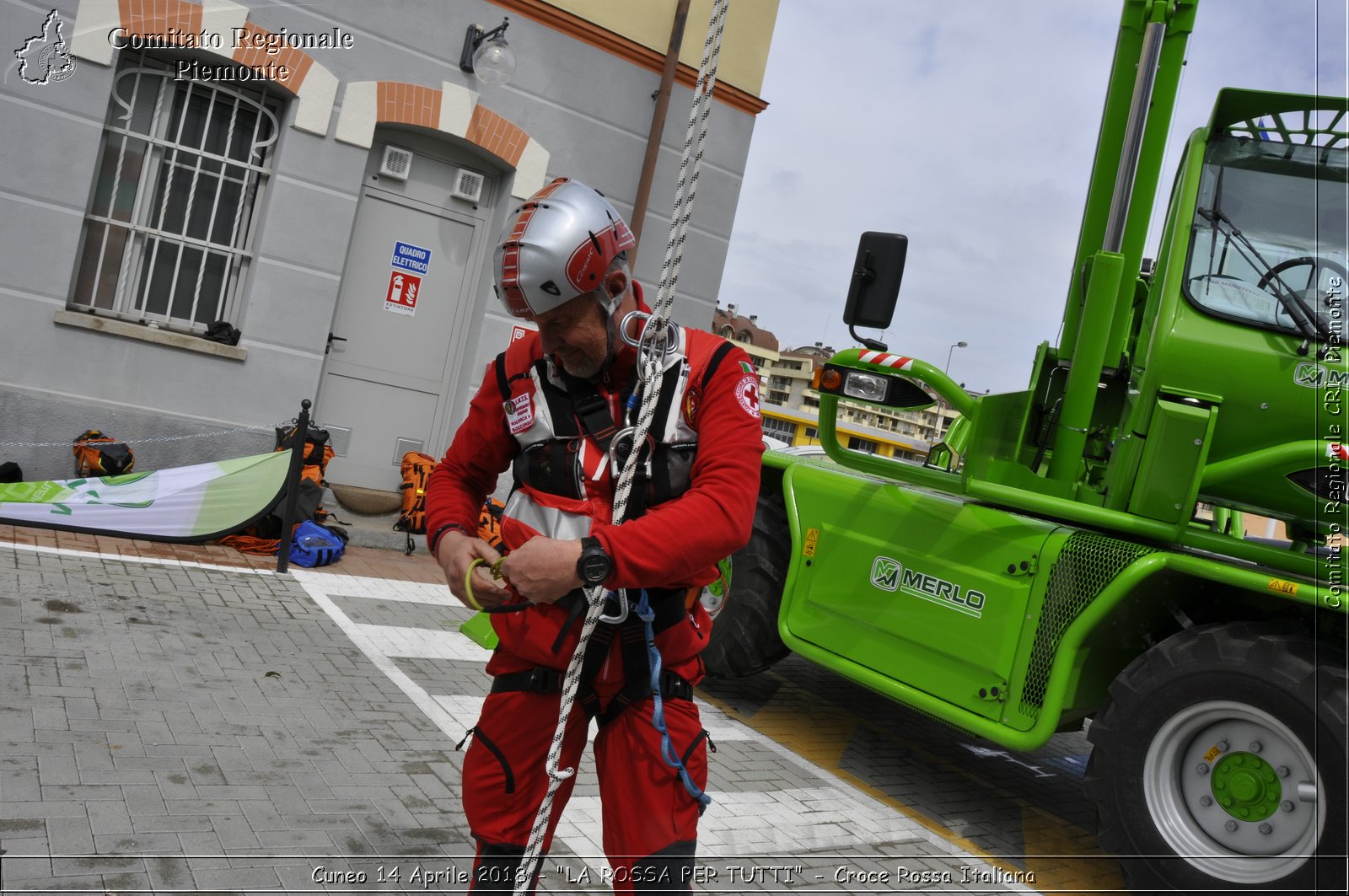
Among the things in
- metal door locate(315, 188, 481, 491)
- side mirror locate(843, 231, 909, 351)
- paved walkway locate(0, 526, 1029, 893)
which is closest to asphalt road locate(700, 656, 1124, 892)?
paved walkway locate(0, 526, 1029, 893)

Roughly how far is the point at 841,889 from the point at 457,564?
240 cm

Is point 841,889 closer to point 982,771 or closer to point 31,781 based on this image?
point 982,771

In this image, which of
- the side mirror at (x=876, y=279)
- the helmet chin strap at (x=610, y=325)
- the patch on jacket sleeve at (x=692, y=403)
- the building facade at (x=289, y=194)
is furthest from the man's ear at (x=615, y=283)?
the building facade at (x=289, y=194)

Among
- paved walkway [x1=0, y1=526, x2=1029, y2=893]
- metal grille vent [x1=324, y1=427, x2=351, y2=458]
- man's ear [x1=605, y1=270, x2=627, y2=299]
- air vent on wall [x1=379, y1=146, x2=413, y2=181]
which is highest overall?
air vent on wall [x1=379, y1=146, x2=413, y2=181]

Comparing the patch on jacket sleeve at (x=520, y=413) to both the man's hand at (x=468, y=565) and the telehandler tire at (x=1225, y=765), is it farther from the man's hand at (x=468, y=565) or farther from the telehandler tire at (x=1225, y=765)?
the telehandler tire at (x=1225, y=765)

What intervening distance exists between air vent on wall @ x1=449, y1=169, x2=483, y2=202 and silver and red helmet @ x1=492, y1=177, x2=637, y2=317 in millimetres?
7537

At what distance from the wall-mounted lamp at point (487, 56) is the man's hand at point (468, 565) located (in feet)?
23.8

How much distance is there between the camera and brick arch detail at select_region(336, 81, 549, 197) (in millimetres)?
8719

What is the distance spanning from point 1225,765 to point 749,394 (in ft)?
9.10

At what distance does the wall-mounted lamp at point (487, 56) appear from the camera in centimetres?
894

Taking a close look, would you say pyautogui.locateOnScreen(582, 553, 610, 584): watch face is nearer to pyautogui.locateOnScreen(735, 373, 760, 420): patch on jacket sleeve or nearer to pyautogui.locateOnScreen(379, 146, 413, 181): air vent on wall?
pyautogui.locateOnScreen(735, 373, 760, 420): patch on jacket sleeve

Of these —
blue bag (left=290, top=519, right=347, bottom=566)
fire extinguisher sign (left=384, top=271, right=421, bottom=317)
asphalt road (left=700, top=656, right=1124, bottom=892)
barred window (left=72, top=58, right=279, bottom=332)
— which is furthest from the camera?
fire extinguisher sign (left=384, top=271, right=421, bottom=317)

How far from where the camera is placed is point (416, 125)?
9.00 metres

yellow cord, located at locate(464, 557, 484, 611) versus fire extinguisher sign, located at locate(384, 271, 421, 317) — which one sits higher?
fire extinguisher sign, located at locate(384, 271, 421, 317)
